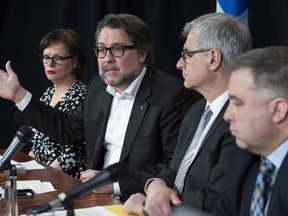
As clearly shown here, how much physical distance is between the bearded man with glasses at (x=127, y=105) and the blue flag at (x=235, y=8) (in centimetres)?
85

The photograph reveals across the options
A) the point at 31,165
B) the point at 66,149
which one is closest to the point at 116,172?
the point at 31,165

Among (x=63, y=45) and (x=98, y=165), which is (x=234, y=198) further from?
(x=63, y=45)

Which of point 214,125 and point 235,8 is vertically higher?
point 235,8

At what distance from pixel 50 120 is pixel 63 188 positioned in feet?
2.61

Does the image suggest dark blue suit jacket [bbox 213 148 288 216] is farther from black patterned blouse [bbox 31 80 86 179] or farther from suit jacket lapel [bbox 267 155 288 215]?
black patterned blouse [bbox 31 80 86 179]

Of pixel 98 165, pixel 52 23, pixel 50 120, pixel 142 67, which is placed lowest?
pixel 98 165

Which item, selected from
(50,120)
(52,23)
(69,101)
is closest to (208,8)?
(52,23)

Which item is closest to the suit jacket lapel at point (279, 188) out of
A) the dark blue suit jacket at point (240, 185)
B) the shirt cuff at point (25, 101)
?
the dark blue suit jacket at point (240, 185)

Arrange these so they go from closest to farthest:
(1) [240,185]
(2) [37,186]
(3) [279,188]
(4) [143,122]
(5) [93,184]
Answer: (5) [93,184] → (3) [279,188] → (1) [240,185] → (2) [37,186] → (4) [143,122]

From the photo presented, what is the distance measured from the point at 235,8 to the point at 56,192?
1875 millimetres

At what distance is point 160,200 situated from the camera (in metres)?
2.07

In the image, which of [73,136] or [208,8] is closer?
[73,136]

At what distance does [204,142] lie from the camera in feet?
7.27

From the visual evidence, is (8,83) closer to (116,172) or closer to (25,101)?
(25,101)
